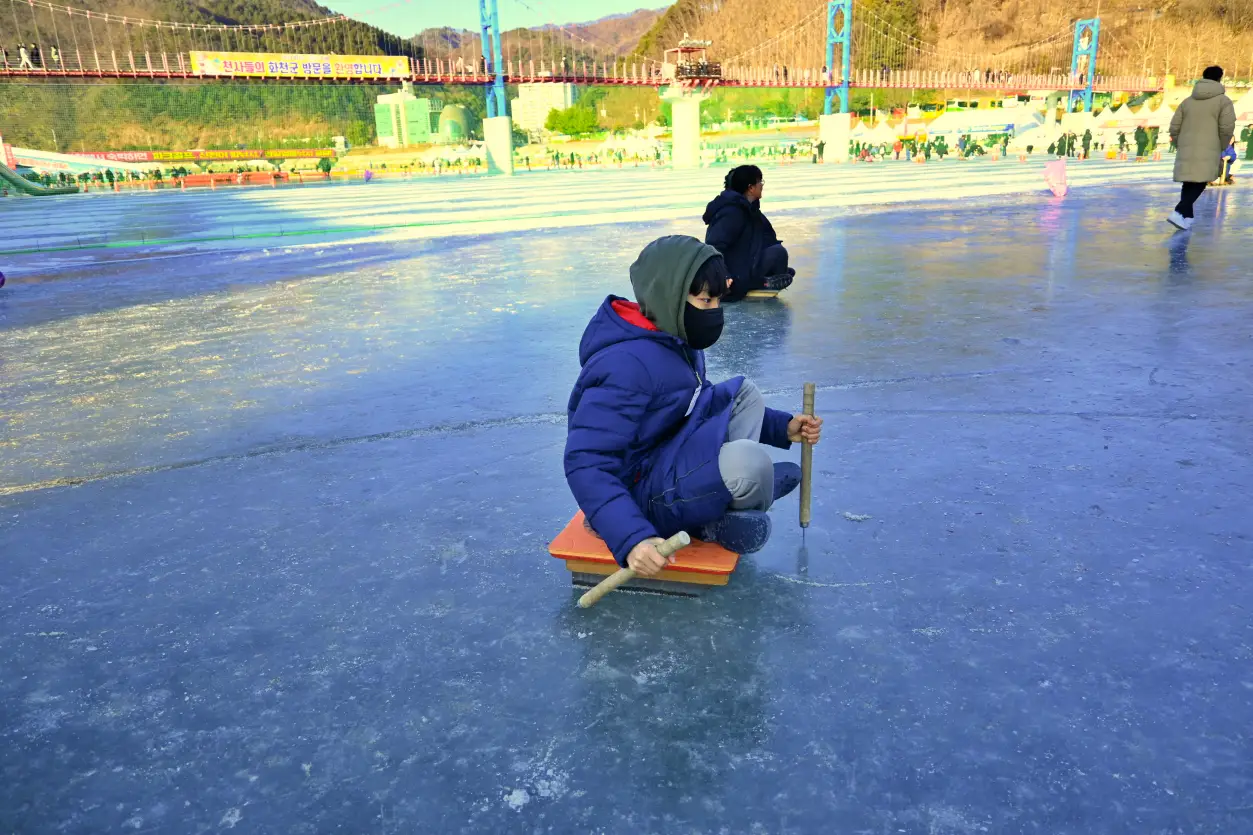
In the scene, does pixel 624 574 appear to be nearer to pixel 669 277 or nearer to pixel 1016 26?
pixel 669 277

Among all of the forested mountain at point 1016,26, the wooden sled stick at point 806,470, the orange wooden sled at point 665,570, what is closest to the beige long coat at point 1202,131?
the wooden sled stick at point 806,470

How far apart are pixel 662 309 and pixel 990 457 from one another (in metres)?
1.63

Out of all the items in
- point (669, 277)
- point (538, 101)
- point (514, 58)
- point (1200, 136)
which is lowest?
point (669, 277)

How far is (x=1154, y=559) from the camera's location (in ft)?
7.52

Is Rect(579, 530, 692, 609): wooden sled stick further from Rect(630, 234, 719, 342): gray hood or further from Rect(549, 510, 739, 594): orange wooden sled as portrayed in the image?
Rect(630, 234, 719, 342): gray hood

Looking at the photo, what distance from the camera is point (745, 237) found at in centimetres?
663

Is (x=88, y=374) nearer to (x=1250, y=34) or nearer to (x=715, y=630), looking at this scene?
(x=715, y=630)

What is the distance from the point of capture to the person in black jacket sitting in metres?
6.52

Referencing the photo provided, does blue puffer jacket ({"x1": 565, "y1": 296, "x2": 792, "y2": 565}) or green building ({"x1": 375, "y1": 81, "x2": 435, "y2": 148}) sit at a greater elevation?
green building ({"x1": 375, "y1": 81, "x2": 435, "y2": 148})

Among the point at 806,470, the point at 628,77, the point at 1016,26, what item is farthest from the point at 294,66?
the point at 1016,26

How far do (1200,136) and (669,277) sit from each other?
33.4 feet

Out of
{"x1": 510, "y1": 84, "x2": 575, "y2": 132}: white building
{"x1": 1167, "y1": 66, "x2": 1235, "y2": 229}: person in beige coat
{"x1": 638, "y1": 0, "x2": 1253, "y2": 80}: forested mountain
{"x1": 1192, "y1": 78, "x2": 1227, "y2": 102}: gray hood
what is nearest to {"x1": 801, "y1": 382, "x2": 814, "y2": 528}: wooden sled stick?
{"x1": 1167, "y1": 66, "x2": 1235, "y2": 229}: person in beige coat

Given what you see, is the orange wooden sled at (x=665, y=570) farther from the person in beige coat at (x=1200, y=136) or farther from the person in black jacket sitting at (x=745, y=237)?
the person in beige coat at (x=1200, y=136)

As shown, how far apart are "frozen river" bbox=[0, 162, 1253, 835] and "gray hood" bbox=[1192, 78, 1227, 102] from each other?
19.5ft
